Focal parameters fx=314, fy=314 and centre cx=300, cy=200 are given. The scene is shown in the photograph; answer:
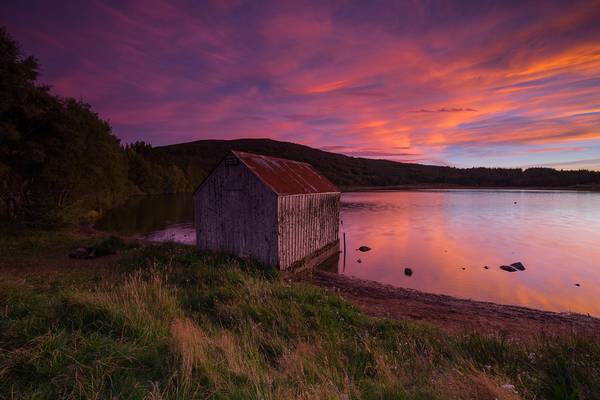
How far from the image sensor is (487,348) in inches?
225

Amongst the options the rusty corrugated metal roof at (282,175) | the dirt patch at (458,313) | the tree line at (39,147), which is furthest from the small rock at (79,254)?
the dirt patch at (458,313)

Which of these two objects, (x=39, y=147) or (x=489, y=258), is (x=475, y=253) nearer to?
(x=489, y=258)

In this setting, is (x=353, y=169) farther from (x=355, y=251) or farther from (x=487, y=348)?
(x=487, y=348)

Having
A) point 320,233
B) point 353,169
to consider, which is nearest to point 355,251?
point 320,233

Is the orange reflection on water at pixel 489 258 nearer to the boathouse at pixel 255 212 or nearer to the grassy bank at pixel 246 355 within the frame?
the boathouse at pixel 255 212

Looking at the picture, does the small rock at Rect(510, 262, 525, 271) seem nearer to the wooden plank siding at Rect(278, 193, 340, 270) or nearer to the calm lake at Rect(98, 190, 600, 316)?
the calm lake at Rect(98, 190, 600, 316)

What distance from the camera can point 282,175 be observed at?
1608 centimetres

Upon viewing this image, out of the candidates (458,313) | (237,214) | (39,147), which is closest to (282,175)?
(237,214)

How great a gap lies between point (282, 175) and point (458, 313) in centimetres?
975

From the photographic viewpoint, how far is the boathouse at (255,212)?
13766 millimetres

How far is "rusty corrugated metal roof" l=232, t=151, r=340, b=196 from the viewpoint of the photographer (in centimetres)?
1419

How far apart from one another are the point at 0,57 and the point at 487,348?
78.0 ft

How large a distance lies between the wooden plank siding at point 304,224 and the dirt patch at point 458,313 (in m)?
2.11

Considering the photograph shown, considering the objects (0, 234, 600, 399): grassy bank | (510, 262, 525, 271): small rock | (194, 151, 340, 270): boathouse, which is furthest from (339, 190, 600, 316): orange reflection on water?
(0, 234, 600, 399): grassy bank
